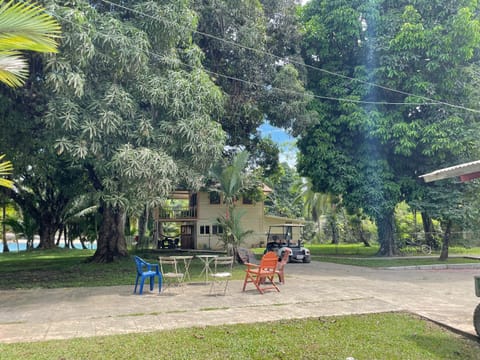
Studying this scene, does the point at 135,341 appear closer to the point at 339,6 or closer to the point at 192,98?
the point at 192,98

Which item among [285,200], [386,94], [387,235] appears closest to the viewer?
[386,94]

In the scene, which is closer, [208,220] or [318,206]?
[208,220]

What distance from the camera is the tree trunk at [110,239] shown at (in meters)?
15.2

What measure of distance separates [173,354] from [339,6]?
17.8m

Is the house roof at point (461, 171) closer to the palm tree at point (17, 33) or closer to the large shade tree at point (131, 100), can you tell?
the palm tree at point (17, 33)

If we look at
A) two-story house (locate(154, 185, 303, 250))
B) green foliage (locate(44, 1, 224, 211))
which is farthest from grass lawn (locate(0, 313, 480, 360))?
two-story house (locate(154, 185, 303, 250))

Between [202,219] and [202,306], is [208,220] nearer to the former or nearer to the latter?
[202,219]

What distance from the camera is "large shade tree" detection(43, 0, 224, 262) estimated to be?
866 centimetres

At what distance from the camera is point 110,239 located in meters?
15.6

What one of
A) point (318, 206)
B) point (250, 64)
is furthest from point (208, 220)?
point (250, 64)

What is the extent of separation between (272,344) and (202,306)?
251 centimetres

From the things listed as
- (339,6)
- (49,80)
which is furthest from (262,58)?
(49,80)

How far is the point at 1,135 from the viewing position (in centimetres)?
1154

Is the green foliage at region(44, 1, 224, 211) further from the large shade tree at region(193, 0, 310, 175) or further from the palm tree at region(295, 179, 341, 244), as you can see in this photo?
the palm tree at region(295, 179, 341, 244)
